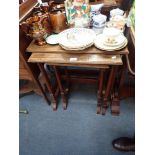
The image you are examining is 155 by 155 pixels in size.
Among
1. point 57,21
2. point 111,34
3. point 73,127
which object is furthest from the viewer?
point 73,127

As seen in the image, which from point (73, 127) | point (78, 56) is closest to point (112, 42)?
point (78, 56)

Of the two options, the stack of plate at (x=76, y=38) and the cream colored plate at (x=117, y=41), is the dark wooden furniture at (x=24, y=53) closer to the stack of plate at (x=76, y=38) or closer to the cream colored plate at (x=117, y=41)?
the stack of plate at (x=76, y=38)

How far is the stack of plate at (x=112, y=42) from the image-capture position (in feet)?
3.68

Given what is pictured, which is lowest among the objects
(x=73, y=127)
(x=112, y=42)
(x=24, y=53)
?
(x=73, y=127)

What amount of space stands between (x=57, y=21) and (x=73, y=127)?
880 mm

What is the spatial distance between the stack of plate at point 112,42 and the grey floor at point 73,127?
71cm

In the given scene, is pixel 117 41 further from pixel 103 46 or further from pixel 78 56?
pixel 78 56

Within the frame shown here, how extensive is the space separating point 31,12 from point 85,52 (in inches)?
23.2

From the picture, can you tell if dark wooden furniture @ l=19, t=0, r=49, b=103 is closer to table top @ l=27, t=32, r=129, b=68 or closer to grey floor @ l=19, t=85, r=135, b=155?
table top @ l=27, t=32, r=129, b=68

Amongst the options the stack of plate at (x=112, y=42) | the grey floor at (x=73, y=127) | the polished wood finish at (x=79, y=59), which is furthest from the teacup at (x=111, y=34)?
the grey floor at (x=73, y=127)

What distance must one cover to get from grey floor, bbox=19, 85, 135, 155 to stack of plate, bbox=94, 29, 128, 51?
71 centimetres

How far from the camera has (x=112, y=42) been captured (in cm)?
113

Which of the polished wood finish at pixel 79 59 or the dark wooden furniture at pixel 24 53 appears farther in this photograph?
the dark wooden furniture at pixel 24 53
